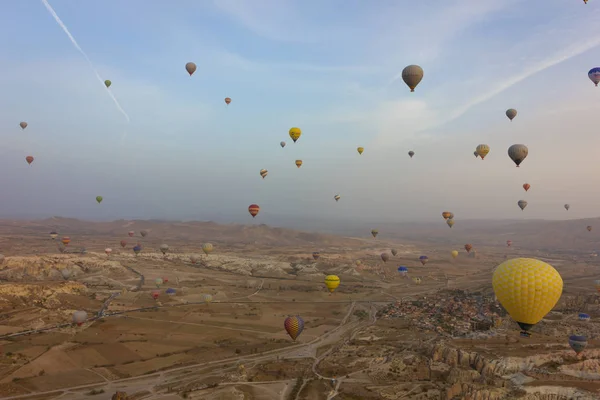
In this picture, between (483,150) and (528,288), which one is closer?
(528,288)

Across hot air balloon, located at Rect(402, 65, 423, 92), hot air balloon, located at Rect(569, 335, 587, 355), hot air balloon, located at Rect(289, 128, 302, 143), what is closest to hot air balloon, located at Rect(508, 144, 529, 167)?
hot air balloon, located at Rect(402, 65, 423, 92)

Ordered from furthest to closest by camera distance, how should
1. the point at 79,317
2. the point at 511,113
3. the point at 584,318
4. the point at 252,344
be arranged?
the point at 511,113
the point at 584,318
the point at 79,317
the point at 252,344

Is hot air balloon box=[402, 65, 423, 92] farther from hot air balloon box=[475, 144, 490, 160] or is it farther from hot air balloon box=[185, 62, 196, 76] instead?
hot air balloon box=[185, 62, 196, 76]

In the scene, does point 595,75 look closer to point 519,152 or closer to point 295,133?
point 519,152

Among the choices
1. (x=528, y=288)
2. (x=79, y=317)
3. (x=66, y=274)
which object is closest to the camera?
(x=528, y=288)

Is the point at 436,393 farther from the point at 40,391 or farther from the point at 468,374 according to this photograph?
the point at 40,391

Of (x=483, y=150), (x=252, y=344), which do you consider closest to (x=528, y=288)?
(x=252, y=344)

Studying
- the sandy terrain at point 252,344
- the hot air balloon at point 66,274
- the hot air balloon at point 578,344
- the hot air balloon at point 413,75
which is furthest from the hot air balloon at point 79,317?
the hot air balloon at point 578,344
